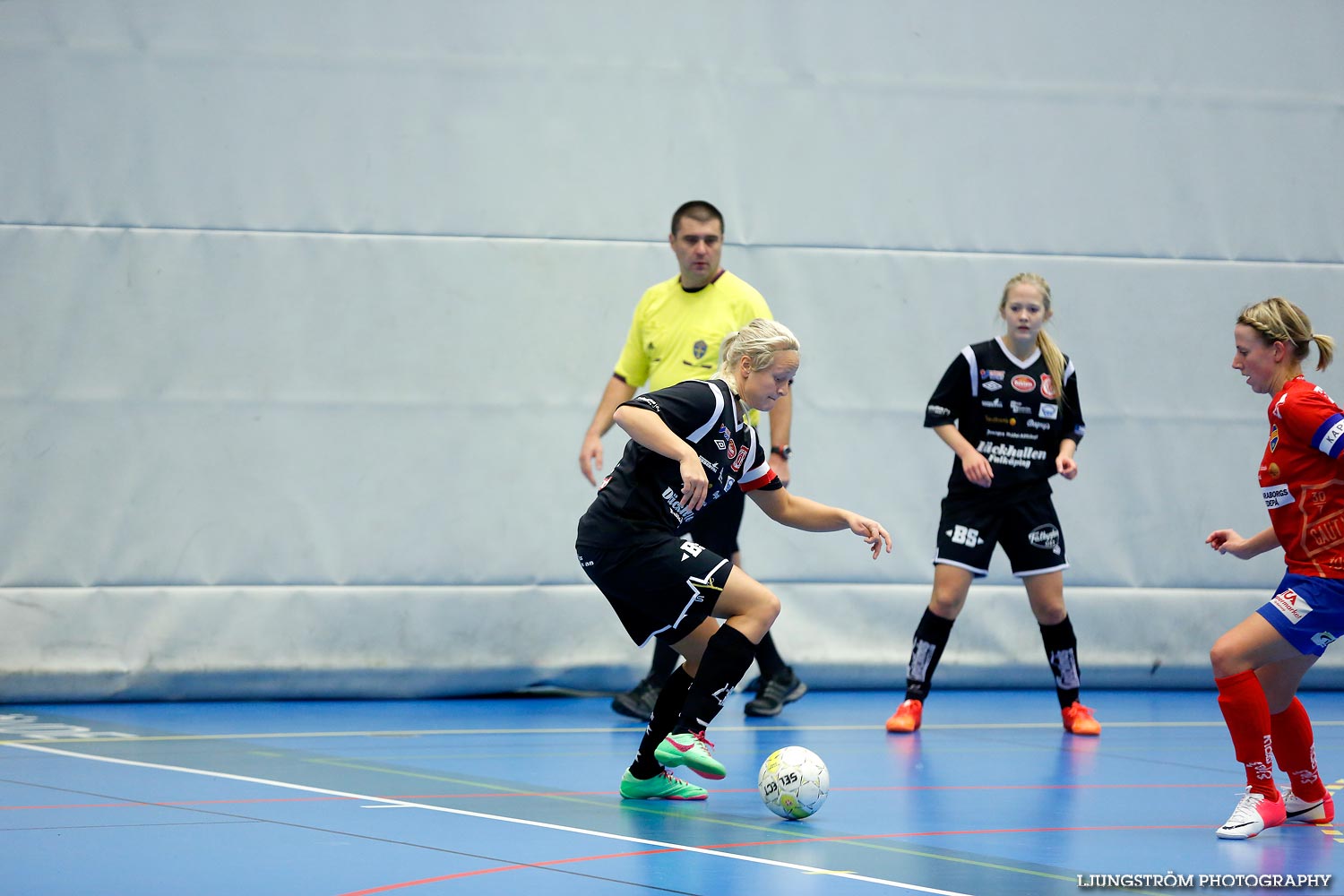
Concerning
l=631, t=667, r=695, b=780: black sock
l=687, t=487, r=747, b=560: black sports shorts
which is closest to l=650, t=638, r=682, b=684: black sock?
l=687, t=487, r=747, b=560: black sports shorts

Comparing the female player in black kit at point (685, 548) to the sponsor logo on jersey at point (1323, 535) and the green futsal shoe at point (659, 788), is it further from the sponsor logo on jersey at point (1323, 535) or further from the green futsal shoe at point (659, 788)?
the sponsor logo on jersey at point (1323, 535)

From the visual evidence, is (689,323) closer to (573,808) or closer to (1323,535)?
(573,808)

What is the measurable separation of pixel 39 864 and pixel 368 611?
12.8 ft

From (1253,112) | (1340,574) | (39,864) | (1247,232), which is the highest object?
(1253,112)

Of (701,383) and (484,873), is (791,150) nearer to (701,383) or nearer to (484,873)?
(701,383)

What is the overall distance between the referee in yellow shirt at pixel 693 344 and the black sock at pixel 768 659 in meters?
0.19

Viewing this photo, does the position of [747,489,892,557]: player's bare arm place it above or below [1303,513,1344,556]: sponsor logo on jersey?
above

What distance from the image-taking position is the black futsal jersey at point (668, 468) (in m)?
4.71

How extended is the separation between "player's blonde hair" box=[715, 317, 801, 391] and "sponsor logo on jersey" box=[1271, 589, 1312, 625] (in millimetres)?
1658

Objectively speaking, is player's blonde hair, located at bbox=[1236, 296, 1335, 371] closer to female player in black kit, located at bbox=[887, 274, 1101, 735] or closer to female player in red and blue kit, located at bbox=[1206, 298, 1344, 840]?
female player in red and blue kit, located at bbox=[1206, 298, 1344, 840]

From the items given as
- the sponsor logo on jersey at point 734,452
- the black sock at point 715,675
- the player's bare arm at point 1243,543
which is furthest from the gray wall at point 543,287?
the player's bare arm at point 1243,543

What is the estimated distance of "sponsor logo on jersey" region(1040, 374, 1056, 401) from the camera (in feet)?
22.2

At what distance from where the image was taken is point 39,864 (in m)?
3.74

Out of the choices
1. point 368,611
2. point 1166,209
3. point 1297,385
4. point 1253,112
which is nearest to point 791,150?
point 1166,209
